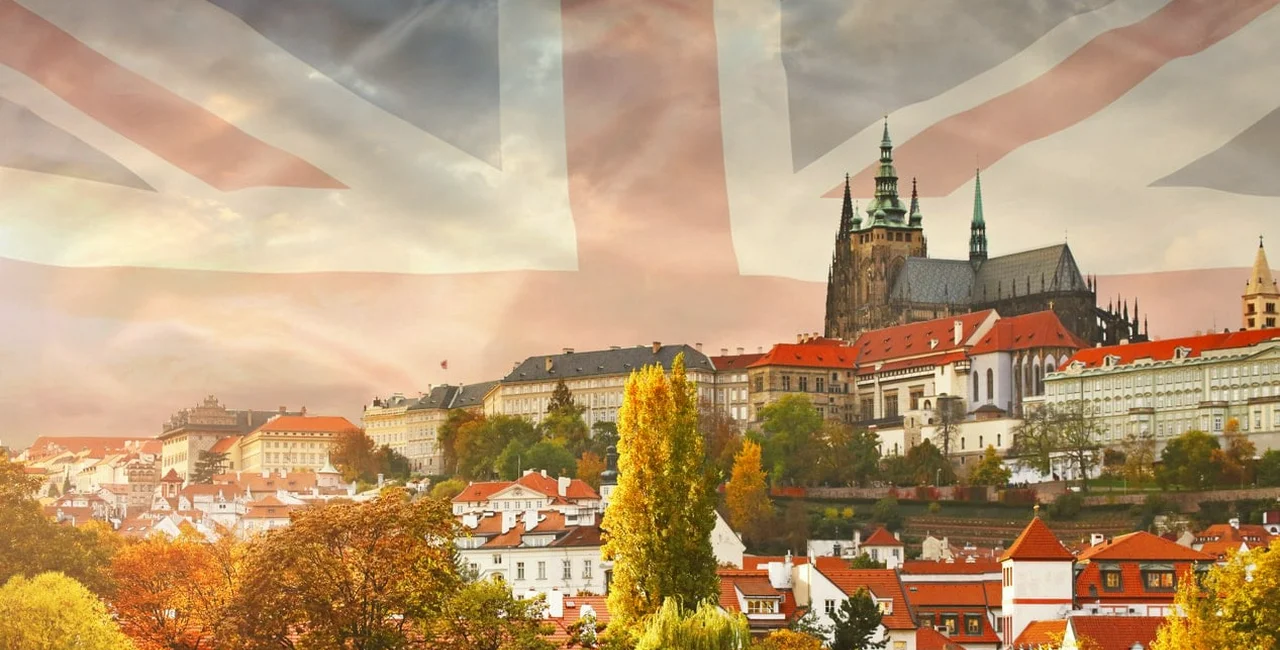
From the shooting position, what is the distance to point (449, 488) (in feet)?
306

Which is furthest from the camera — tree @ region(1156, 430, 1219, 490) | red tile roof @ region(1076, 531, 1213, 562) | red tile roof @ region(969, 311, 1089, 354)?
red tile roof @ region(969, 311, 1089, 354)

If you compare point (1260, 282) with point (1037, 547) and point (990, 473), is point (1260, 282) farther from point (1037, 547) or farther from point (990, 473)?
point (1037, 547)

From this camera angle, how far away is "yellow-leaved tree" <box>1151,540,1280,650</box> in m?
32.1

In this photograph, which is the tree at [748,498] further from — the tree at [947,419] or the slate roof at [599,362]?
the slate roof at [599,362]

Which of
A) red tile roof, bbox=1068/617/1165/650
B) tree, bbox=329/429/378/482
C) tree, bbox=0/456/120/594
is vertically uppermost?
tree, bbox=329/429/378/482

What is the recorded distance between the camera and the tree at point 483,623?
28656mm

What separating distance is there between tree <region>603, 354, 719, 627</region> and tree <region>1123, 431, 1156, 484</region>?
54239 mm

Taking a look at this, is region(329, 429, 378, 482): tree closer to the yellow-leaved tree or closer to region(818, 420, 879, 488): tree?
region(818, 420, 879, 488): tree

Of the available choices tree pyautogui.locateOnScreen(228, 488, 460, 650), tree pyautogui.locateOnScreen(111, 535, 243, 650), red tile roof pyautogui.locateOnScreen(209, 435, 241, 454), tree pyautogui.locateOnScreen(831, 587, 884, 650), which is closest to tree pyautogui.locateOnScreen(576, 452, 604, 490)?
red tile roof pyautogui.locateOnScreen(209, 435, 241, 454)

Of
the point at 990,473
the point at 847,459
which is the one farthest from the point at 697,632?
the point at 847,459

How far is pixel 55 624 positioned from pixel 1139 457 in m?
60.4

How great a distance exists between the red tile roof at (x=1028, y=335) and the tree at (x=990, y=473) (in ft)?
34.9

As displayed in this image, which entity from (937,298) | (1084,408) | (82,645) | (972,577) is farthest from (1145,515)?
(82,645)

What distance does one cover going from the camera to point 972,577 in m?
57.5
